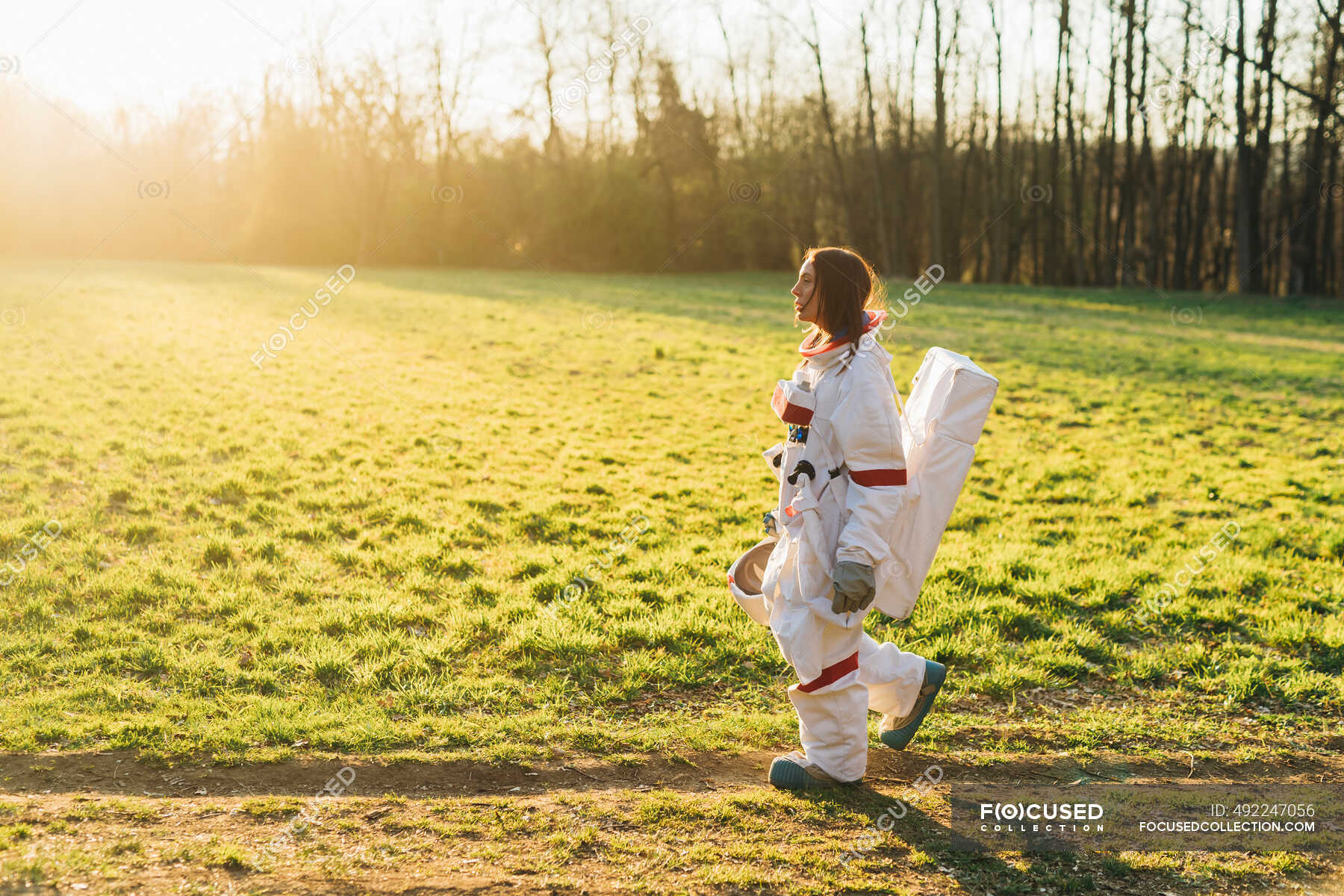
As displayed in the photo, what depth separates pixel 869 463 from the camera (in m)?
3.35

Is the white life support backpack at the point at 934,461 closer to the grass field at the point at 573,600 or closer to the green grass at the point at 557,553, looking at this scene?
the grass field at the point at 573,600

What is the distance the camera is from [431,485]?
805 centimetres

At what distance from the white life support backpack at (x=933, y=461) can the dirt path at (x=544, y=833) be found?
0.92 metres

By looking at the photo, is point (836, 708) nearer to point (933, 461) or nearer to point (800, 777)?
point (800, 777)

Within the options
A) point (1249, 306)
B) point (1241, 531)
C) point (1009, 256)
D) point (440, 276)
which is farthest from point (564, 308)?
point (1009, 256)

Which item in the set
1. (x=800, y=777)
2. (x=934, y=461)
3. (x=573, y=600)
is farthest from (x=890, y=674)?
(x=573, y=600)

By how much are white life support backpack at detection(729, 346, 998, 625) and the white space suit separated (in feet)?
0.24

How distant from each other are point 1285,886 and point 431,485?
21.5ft

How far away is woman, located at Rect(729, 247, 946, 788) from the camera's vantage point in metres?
3.35

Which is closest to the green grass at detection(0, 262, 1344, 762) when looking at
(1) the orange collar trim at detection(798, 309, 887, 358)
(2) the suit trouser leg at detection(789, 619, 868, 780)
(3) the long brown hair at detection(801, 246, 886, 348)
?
(2) the suit trouser leg at detection(789, 619, 868, 780)

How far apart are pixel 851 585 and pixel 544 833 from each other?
1.48m

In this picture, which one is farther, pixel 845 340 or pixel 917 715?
pixel 917 715

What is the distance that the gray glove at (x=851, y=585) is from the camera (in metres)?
3.31

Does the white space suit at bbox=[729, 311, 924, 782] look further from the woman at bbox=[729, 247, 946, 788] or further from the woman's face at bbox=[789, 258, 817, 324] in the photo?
the woman's face at bbox=[789, 258, 817, 324]
